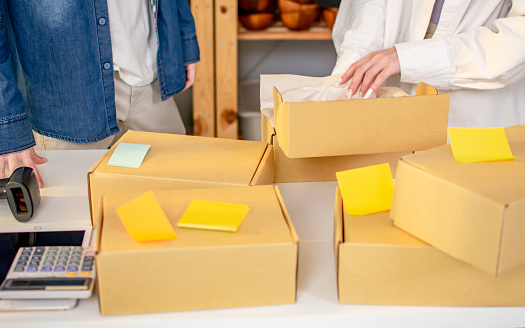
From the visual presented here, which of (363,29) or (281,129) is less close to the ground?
(363,29)

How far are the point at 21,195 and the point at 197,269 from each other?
0.45 m

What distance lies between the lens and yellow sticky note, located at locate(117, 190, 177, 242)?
25.4 inches

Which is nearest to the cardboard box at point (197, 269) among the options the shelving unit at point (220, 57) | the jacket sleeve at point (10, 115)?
the jacket sleeve at point (10, 115)

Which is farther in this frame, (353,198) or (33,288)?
(353,198)

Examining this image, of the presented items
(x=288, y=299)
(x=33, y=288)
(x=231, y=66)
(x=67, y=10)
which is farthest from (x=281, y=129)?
(x=231, y=66)

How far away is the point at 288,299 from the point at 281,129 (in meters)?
0.32

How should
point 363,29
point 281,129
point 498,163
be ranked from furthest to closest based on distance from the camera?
point 363,29 < point 281,129 < point 498,163

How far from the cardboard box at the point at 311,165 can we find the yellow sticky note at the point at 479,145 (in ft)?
0.91

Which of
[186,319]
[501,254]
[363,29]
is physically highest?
[363,29]

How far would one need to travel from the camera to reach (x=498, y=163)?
708 millimetres

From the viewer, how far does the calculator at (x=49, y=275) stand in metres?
0.65

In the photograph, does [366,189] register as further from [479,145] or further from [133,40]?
[133,40]

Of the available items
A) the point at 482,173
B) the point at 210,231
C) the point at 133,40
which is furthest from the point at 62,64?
the point at 482,173

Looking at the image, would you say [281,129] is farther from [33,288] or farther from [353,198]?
[33,288]
